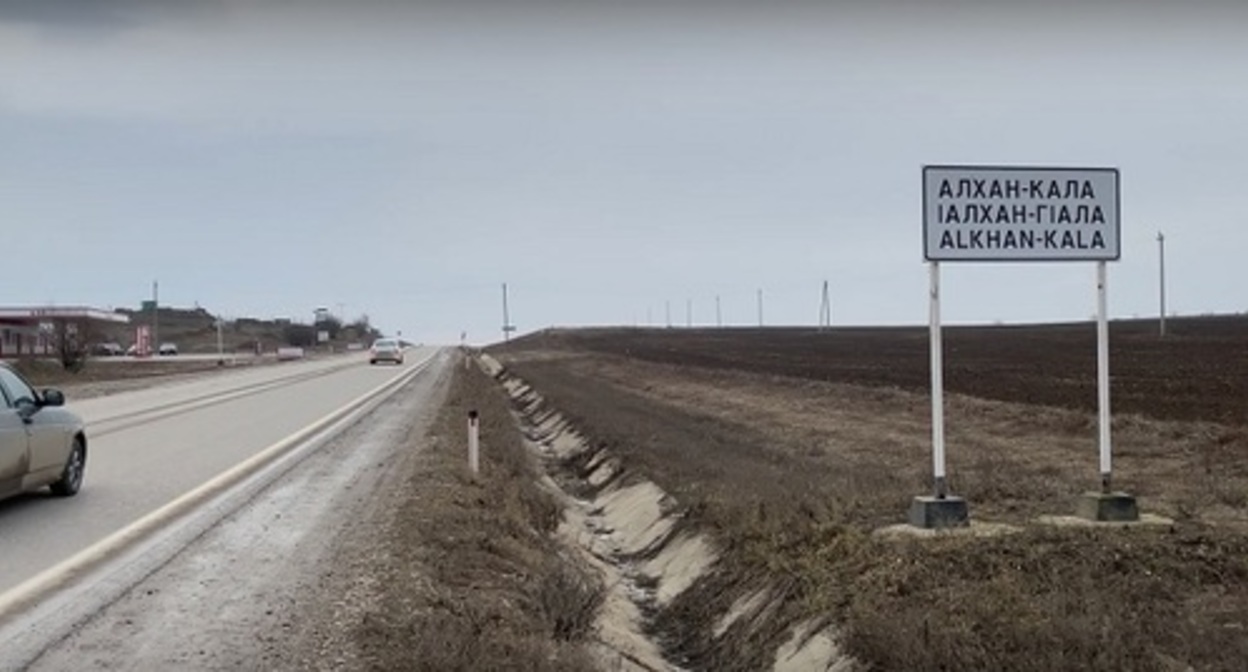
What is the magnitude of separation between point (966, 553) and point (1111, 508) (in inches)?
66.0

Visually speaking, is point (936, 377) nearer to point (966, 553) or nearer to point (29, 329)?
point (966, 553)

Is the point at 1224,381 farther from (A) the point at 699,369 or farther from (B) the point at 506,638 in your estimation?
(B) the point at 506,638

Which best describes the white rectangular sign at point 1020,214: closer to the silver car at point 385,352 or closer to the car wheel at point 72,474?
the car wheel at point 72,474

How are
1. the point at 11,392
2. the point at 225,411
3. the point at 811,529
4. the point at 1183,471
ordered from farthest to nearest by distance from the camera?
the point at 225,411, the point at 1183,471, the point at 11,392, the point at 811,529

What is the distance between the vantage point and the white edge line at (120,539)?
811cm

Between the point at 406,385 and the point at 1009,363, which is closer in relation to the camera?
the point at 406,385

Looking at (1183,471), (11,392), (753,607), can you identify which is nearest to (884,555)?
(753,607)

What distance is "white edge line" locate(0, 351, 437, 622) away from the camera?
811 centimetres

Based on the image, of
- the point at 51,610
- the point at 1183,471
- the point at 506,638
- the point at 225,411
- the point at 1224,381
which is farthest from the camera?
the point at 1224,381

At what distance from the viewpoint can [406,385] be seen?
4319 cm

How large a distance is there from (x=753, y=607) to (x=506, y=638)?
9.49ft

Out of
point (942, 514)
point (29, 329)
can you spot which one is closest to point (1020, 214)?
point (942, 514)

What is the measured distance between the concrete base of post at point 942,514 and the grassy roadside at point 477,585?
2.66 m

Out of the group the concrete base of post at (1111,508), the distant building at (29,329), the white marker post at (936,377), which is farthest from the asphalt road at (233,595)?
the distant building at (29,329)
